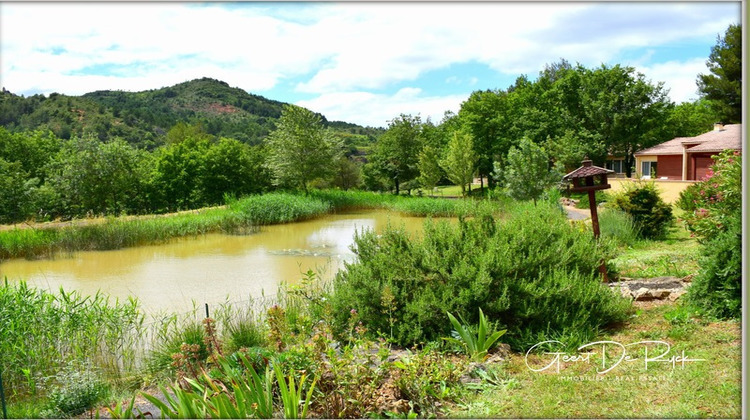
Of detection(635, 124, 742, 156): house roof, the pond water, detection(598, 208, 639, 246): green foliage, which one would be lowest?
the pond water

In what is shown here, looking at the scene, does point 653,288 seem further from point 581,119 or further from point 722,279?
point 581,119

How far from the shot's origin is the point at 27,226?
15562 millimetres

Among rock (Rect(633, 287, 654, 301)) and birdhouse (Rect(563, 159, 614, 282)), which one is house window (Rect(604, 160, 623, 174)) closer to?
birdhouse (Rect(563, 159, 614, 282))

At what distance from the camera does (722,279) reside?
4.88 m

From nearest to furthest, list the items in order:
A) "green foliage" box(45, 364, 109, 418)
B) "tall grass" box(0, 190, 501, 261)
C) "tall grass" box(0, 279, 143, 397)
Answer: "green foliage" box(45, 364, 109, 418) < "tall grass" box(0, 279, 143, 397) < "tall grass" box(0, 190, 501, 261)

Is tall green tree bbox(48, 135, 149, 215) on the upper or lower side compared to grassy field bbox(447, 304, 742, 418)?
upper

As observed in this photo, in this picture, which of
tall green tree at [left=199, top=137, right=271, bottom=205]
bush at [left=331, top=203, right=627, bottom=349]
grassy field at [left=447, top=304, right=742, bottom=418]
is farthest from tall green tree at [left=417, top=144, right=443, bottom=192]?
grassy field at [left=447, top=304, right=742, bottom=418]

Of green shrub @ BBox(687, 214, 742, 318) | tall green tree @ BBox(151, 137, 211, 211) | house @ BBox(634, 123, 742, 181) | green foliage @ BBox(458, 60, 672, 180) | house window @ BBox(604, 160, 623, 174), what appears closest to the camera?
green shrub @ BBox(687, 214, 742, 318)

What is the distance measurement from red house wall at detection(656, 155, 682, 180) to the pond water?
693 inches

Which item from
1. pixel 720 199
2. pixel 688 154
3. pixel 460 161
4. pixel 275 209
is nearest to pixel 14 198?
pixel 275 209

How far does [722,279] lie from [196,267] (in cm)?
1072

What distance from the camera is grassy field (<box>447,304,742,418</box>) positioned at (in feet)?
11.1

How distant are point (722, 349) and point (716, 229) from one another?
427 cm

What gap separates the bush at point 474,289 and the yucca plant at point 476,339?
0.21 m
